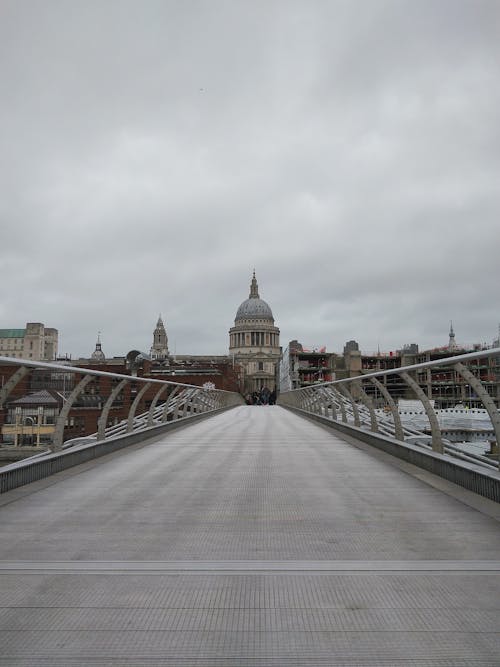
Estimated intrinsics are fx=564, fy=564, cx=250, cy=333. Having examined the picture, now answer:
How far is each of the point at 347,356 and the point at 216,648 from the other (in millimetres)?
107502

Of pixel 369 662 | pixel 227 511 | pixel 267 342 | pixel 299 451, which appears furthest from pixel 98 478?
pixel 267 342

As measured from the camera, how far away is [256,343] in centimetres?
15425

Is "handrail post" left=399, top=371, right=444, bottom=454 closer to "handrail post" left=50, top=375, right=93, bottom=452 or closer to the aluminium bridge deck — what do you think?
the aluminium bridge deck

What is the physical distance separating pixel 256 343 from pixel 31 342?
7383 centimetres

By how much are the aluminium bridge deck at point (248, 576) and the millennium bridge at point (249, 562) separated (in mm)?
11

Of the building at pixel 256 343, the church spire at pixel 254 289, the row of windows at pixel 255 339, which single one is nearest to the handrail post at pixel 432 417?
the building at pixel 256 343

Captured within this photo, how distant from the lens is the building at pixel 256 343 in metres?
143

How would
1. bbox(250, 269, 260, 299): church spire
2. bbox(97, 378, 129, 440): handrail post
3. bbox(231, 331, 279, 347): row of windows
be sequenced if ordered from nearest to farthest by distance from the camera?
1. bbox(97, 378, 129, 440): handrail post
2. bbox(231, 331, 279, 347): row of windows
3. bbox(250, 269, 260, 299): church spire

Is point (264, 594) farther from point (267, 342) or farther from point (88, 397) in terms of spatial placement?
point (267, 342)

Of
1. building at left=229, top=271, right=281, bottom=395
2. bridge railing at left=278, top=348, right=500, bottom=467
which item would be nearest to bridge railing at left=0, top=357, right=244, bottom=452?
bridge railing at left=278, top=348, right=500, bottom=467

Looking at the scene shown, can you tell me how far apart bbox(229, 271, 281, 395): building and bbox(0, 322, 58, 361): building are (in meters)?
60.0

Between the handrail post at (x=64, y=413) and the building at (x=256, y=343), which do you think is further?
the building at (x=256, y=343)

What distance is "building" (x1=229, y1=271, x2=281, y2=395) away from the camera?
470ft

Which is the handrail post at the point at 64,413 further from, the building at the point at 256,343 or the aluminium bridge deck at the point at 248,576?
the building at the point at 256,343
